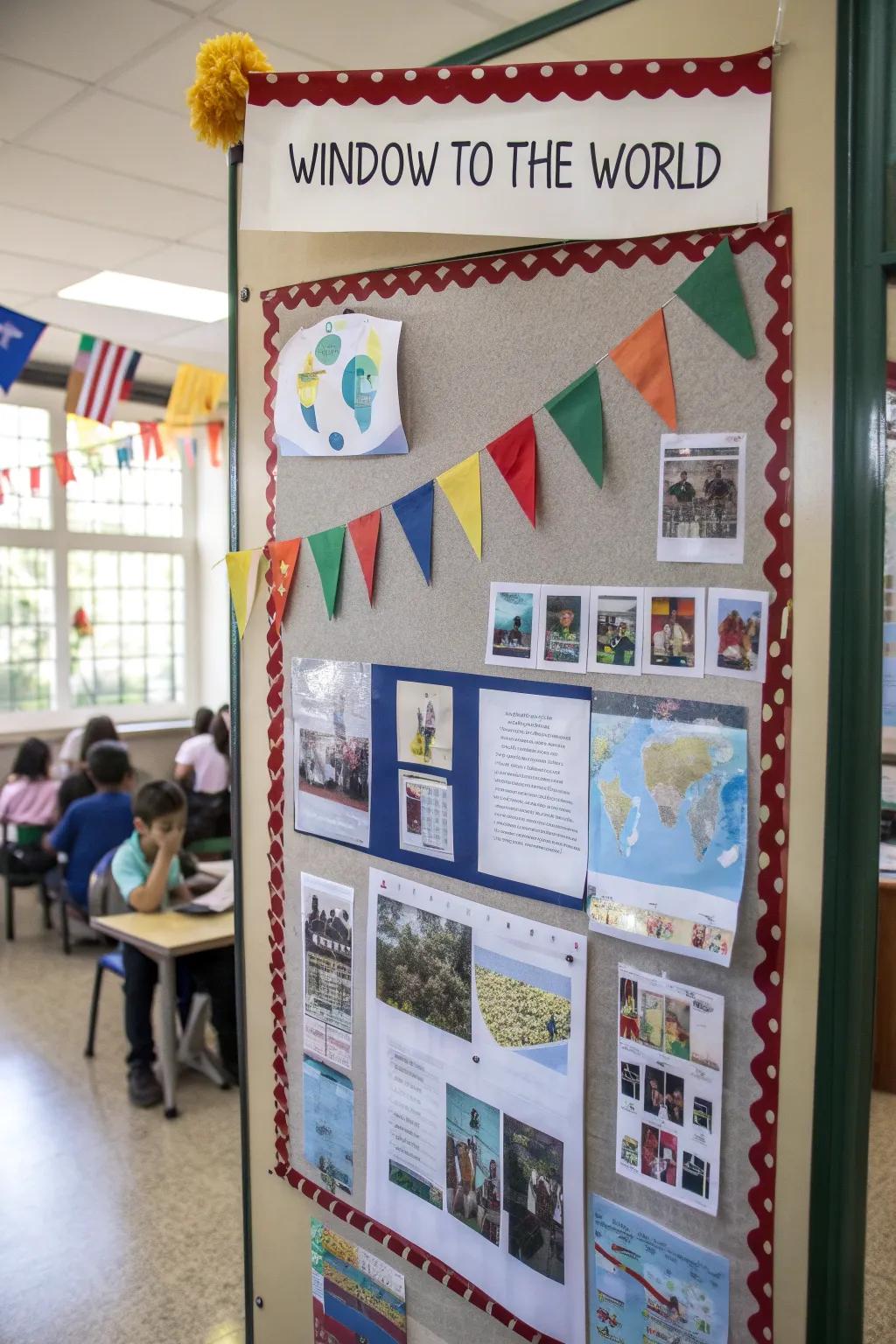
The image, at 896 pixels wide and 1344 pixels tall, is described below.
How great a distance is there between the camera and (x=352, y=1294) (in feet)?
5.93

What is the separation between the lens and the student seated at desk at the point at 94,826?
185 inches

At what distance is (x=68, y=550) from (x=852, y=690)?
711 centimetres

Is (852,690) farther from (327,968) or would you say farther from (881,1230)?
(881,1230)

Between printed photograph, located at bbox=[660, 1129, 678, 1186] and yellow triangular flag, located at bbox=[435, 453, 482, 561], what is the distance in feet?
2.78

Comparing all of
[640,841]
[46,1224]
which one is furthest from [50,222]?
[640,841]

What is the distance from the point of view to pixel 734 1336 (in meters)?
1.31

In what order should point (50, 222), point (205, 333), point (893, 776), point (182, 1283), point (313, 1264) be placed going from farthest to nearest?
1. point (205, 333)
2. point (50, 222)
3. point (893, 776)
4. point (182, 1283)
5. point (313, 1264)

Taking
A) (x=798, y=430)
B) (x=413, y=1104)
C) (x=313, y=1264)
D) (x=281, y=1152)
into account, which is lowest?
(x=313, y=1264)

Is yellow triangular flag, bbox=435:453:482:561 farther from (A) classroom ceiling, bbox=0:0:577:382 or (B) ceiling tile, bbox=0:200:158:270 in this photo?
(B) ceiling tile, bbox=0:200:158:270

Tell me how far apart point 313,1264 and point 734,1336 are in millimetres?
879

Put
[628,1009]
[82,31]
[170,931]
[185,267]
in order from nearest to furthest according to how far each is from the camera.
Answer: [628,1009], [82,31], [170,931], [185,267]

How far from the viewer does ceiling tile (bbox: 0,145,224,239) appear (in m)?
3.53

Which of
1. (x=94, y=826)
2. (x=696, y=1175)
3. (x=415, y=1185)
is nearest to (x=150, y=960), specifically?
(x=94, y=826)

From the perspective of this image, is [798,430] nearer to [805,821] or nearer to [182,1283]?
[805,821]
